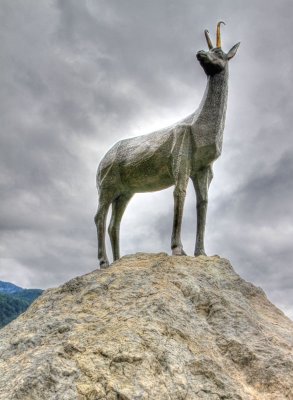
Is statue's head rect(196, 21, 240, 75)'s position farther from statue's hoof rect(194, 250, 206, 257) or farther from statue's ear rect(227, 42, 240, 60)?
statue's hoof rect(194, 250, 206, 257)

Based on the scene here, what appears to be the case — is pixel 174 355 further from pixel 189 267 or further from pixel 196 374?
pixel 189 267

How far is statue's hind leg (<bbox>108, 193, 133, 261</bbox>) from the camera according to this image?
9375 mm

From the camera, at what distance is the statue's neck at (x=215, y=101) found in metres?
8.35

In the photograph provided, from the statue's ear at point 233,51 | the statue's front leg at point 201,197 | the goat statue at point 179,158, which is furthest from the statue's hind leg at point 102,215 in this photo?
the statue's ear at point 233,51

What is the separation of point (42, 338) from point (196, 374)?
1.94m

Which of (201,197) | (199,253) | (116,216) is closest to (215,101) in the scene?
(201,197)

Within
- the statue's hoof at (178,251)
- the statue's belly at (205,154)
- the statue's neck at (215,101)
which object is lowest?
the statue's hoof at (178,251)

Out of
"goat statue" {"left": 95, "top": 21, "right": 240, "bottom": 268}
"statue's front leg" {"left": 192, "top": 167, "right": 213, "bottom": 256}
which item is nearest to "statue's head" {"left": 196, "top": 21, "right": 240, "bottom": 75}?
"goat statue" {"left": 95, "top": 21, "right": 240, "bottom": 268}

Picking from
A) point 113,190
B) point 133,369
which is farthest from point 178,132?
point 133,369

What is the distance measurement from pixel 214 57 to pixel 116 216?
151 inches

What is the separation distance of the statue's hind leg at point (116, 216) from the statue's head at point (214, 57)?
3.11 meters

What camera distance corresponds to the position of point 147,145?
8.77m

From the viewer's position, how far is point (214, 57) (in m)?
8.27

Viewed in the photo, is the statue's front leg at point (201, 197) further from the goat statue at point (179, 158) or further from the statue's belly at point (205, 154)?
the statue's belly at point (205, 154)
